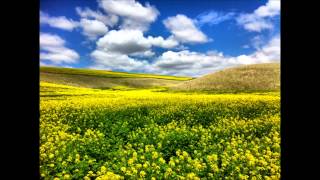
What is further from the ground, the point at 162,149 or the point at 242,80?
the point at 242,80

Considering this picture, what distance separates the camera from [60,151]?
8.61m

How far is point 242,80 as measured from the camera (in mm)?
59594

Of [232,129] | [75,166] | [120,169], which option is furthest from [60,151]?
[232,129]

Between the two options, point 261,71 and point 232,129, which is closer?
point 232,129

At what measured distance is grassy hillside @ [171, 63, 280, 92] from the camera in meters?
54.9

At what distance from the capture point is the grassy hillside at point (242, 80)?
180 feet

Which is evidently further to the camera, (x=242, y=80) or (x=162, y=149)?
(x=242, y=80)

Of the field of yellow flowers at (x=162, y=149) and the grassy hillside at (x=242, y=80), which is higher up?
the grassy hillside at (x=242, y=80)

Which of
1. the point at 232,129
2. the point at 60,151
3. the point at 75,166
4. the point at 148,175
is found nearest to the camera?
the point at 148,175

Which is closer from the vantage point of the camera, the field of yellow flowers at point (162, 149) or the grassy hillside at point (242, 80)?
the field of yellow flowers at point (162, 149)
